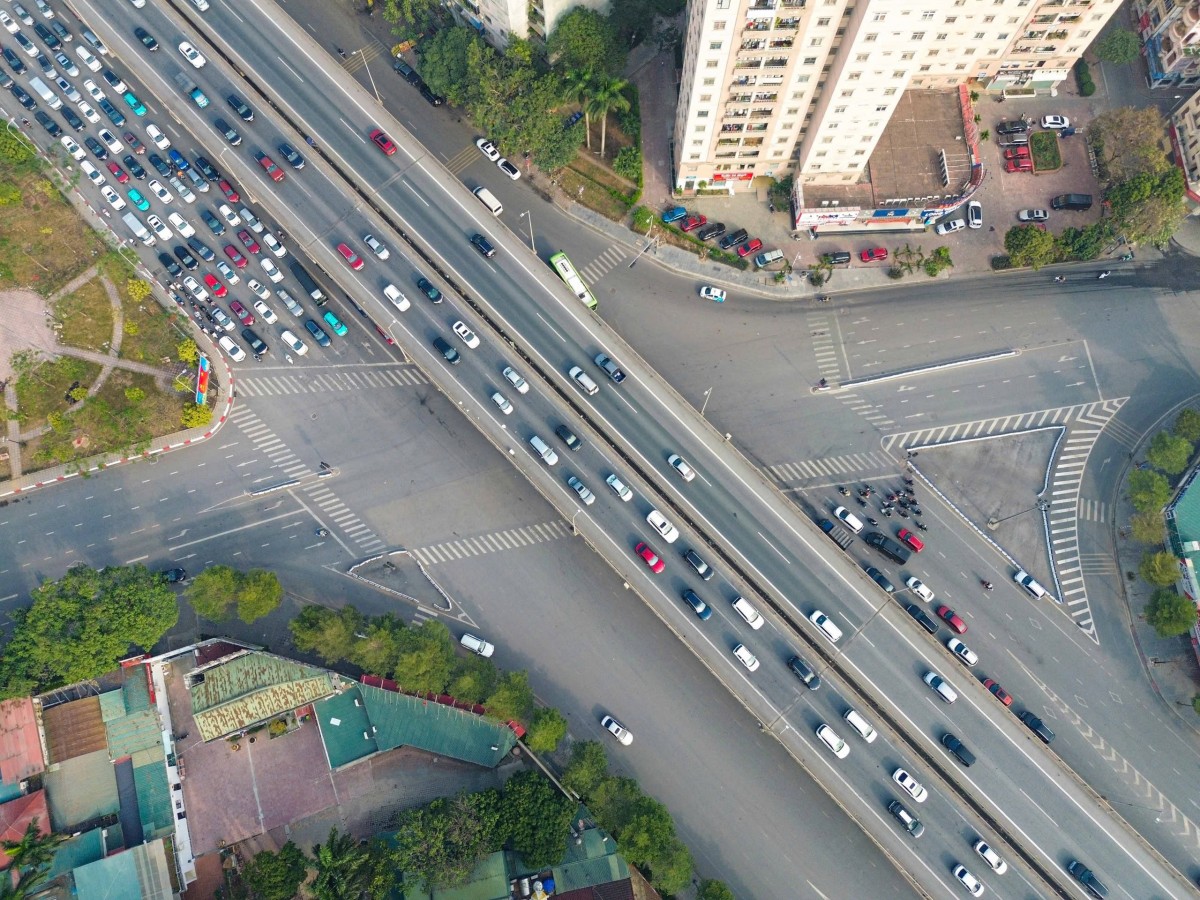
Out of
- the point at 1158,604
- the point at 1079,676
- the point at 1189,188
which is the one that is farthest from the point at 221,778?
the point at 1189,188

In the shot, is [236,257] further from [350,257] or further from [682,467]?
[682,467]

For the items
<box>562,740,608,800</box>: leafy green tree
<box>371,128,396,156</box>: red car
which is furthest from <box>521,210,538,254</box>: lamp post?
<box>562,740,608,800</box>: leafy green tree

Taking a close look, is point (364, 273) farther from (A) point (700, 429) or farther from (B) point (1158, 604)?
(B) point (1158, 604)

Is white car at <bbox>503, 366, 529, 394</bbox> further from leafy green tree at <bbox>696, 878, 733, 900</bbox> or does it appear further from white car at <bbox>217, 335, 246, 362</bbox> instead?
leafy green tree at <bbox>696, 878, 733, 900</bbox>

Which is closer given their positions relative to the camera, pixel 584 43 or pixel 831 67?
pixel 831 67

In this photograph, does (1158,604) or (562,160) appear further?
(562,160)

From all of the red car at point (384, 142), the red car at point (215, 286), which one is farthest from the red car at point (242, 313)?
the red car at point (384, 142)

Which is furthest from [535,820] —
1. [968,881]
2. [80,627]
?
[80,627]
